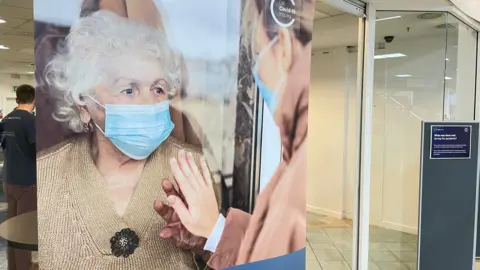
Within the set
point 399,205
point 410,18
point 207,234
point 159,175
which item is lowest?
point 399,205

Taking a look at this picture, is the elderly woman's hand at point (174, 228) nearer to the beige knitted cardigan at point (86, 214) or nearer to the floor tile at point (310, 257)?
the beige knitted cardigan at point (86, 214)

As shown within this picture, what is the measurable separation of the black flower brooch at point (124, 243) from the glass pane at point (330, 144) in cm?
339

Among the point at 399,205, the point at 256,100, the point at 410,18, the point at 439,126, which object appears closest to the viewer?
the point at 256,100

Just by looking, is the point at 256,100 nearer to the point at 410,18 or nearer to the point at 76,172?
the point at 76,172

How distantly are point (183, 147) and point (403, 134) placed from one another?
12.9 ft

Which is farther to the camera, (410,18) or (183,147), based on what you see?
(410,18)

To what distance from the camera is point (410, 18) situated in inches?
168

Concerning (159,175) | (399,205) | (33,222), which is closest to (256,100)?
(159,175)

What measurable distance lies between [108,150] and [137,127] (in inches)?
6.4

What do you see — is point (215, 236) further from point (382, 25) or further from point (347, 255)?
point (382, 25)

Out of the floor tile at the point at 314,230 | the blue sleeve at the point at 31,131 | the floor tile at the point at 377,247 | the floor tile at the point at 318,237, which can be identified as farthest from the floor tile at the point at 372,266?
the blue sleeve at the point at 31,131

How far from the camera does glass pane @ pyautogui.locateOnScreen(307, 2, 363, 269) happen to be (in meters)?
5.25

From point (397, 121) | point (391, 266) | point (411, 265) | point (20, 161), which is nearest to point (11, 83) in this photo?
point (20, 161)

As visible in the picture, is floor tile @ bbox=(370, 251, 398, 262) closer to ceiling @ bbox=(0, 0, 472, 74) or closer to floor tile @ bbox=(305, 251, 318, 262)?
floor tile @ bbox=(305, 251, 318, 262)
